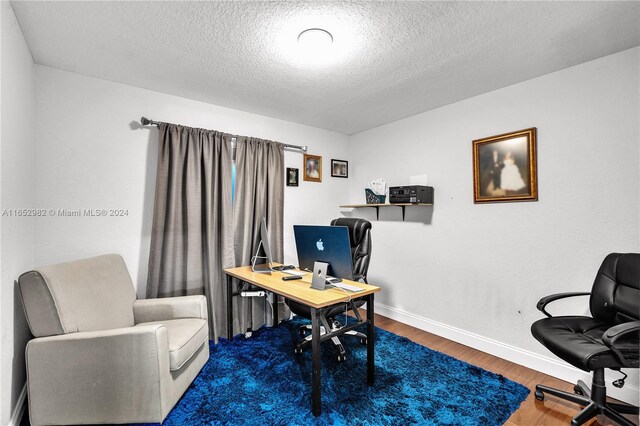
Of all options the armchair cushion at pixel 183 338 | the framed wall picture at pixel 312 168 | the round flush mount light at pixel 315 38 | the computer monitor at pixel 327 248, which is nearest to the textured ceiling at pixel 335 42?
the round flush mount light at pixel 315 38

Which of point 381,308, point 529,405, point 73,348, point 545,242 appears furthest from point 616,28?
point 73,348

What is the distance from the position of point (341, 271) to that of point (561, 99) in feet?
7.46

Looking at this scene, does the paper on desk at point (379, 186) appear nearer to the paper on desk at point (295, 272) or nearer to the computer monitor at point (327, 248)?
the paper on desk at point (295, 272)

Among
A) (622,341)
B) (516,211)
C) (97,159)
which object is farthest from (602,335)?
(97,159)

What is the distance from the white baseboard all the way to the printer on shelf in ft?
4.50

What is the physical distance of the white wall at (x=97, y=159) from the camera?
2279 millimetres

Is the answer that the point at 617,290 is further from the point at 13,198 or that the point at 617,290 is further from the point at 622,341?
the point at 13,198


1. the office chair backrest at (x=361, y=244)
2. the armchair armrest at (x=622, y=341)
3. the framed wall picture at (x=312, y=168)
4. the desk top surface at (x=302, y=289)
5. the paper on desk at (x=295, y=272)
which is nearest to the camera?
the armchair armrest at (x=622, y=341)

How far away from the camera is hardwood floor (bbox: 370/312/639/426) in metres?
1.82

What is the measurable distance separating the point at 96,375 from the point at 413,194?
2954 mm

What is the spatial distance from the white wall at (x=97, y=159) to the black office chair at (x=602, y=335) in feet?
10.8

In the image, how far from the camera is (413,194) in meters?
3.08

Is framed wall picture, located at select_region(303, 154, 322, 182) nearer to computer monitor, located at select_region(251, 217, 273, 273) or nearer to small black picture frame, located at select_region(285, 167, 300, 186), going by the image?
small black picture frame, located at select_region(285, 167, 300, 186)

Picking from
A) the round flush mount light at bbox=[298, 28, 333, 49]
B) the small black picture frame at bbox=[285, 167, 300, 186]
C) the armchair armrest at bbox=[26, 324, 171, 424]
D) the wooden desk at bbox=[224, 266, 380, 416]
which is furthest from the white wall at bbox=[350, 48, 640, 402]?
the armchair armrest at bbox=[26, 324, 171, 424]
